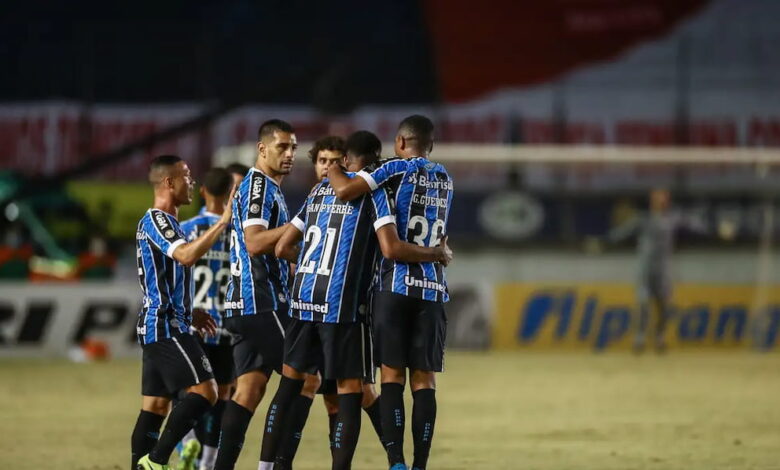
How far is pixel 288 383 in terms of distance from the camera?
7375mm

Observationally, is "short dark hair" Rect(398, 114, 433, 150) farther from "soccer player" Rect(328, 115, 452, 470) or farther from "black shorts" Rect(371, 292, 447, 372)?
"black shorts" Rect(371, 292, 447, 372)

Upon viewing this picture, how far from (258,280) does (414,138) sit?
1.21 m

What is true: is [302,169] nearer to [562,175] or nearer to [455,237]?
[455,237]

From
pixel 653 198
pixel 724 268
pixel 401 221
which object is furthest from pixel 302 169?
pixel 401 221

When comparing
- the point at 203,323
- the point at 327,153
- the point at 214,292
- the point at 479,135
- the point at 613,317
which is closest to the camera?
the point at 327,153

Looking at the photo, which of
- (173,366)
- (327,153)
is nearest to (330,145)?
(327,153)

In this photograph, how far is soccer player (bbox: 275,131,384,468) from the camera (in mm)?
7359

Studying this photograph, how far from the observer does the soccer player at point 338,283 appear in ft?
23.8

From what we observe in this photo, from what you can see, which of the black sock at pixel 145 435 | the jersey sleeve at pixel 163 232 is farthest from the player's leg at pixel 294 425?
the jersey sleeve at pixel 163 232

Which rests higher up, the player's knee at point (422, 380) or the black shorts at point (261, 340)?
the black shorts at point (261, 340)

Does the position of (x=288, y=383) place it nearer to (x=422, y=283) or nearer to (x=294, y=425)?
(x=294, y=425)

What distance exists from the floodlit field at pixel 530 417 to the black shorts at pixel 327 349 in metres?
1.55

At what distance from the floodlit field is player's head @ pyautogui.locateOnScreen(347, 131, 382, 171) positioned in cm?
219

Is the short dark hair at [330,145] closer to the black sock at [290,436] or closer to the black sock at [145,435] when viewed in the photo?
the black sock at [290,436]
